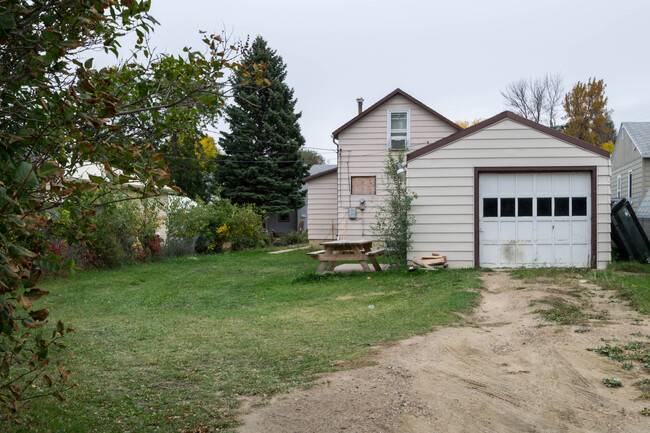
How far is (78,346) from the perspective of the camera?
22.2ft

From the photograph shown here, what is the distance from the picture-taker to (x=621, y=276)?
11242 mm

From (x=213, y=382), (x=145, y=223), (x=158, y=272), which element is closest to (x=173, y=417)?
A: (x=213, y=382)

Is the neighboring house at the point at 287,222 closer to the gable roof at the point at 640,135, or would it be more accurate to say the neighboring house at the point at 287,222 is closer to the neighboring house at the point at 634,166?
the neighboring house at the point at 634,166

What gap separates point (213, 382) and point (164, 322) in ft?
11.7

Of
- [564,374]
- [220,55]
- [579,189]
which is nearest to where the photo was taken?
[220,55]

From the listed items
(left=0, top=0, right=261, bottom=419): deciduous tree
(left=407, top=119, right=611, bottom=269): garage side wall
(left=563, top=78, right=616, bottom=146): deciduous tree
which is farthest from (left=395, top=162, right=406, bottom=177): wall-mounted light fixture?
(left=563, top=78, right=616, bottom=146): deciduous tree

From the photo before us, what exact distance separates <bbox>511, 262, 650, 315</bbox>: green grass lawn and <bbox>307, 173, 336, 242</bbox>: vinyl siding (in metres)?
11.0

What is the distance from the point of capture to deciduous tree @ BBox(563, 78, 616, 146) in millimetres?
36438

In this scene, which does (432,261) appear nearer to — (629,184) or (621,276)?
(621,276)

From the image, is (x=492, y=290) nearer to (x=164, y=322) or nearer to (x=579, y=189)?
(x=579, y=189)

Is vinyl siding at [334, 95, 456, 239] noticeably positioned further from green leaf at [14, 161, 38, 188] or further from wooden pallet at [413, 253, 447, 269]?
green leaf at [14, 161, 38, 188]

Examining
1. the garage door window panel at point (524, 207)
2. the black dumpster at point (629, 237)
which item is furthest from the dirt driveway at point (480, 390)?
the black dumpster at point (629, 237)

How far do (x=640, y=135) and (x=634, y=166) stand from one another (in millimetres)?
1318

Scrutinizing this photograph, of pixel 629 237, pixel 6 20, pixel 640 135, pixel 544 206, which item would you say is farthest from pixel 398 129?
pixel 6 20
